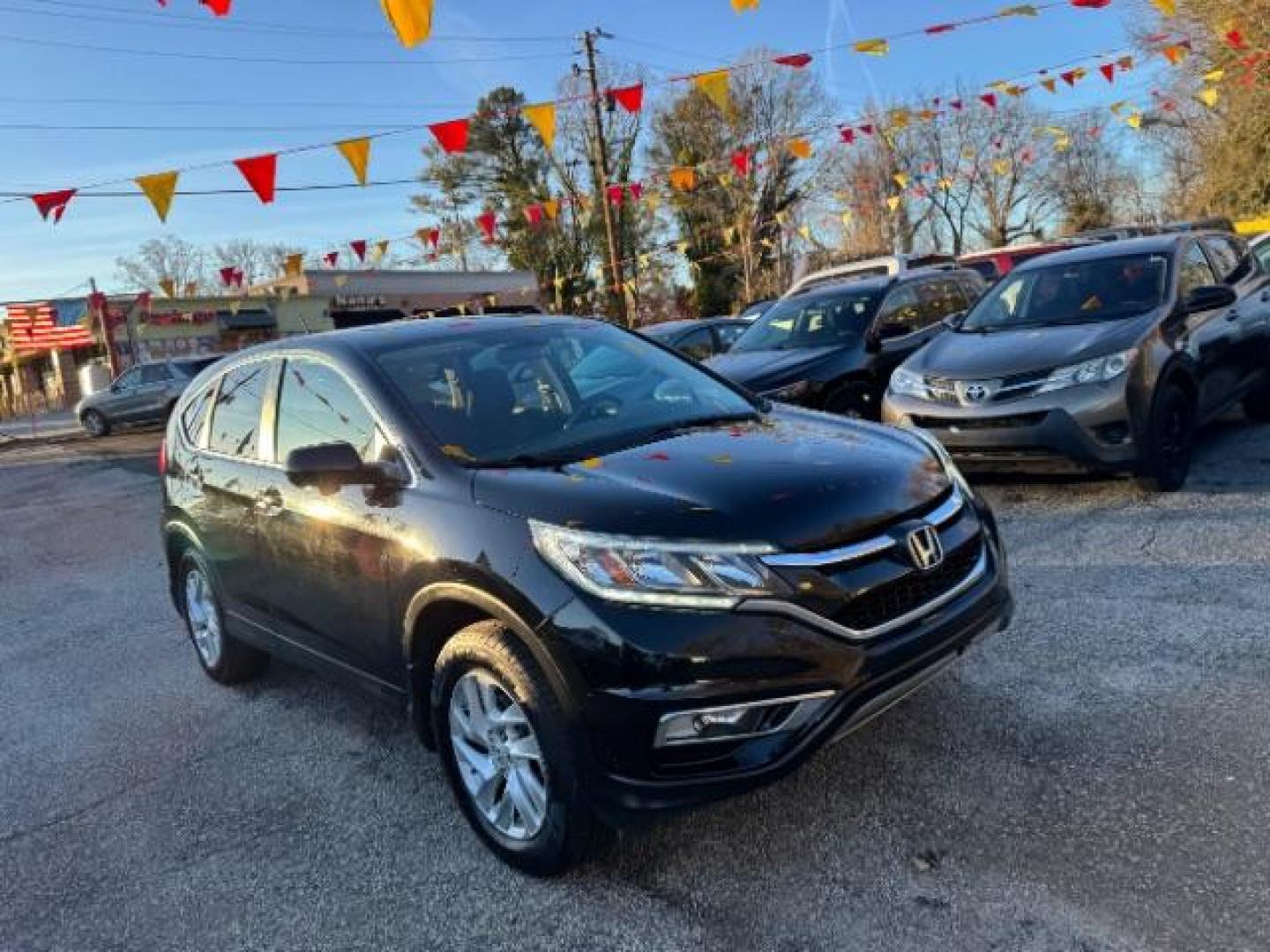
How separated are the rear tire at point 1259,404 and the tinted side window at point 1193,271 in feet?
4.30

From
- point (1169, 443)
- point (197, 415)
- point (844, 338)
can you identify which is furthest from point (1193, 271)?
point (197, 415)

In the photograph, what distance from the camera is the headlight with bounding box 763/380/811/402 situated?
792cm

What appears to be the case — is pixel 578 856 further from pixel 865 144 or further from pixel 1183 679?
pixel 865 144

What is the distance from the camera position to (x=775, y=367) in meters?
8.24

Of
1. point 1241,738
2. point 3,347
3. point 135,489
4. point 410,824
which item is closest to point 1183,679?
point 1241,738

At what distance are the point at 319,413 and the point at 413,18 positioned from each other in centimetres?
308

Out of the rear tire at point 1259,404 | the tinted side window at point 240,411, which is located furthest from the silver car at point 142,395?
the rear tire at point 1259,404

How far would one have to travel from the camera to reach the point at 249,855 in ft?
10.6

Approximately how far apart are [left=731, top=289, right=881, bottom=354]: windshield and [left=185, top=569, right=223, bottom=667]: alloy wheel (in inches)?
219

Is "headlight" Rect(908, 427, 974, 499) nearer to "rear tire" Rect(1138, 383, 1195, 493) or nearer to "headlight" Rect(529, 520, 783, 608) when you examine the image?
"headlight" Rect(529, 520, 783, 608)

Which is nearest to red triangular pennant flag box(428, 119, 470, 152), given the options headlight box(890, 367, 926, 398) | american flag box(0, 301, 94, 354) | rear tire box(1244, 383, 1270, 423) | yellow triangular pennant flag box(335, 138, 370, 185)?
yellow triangular pennant flag box(335, 138, 370, 185)

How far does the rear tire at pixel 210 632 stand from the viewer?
184 inches

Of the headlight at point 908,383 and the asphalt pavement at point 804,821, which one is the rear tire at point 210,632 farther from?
the headlight at point 908,383

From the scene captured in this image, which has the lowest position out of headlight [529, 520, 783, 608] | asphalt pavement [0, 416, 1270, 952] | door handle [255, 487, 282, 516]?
asphalt pavement [0, 416, 1270, 952]
